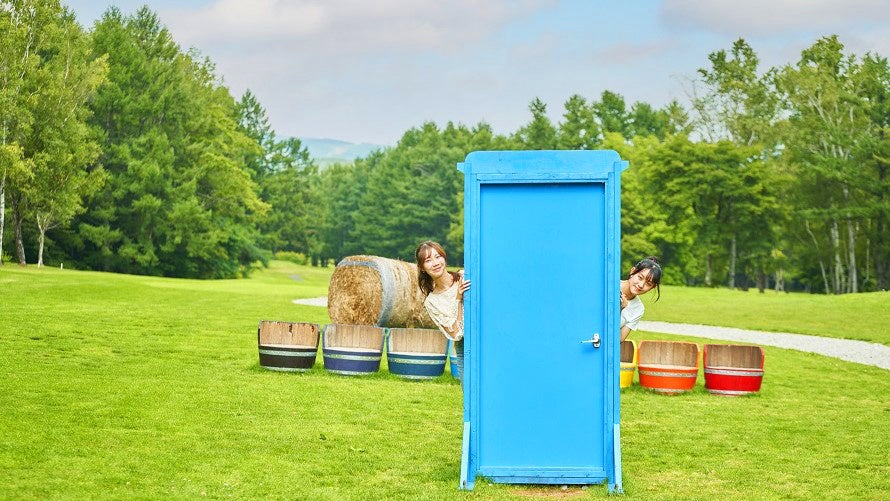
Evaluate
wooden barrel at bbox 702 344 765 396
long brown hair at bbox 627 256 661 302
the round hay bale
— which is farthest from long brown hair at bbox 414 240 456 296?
the round hay bale

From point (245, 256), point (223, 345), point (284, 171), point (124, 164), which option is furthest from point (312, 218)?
point (223, 345)

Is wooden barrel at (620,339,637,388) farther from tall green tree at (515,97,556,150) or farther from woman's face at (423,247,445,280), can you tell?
tall green tree at (515,97,556,150)

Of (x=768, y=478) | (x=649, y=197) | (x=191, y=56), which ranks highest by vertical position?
(x=191, y=56)

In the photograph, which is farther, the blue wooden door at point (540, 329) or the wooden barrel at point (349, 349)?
the wooden barrel at point (349, 349)

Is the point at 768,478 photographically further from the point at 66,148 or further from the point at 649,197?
the point at 649,197

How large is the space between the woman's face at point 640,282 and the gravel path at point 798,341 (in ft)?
44.8

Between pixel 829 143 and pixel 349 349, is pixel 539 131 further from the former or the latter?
pixel 349 349

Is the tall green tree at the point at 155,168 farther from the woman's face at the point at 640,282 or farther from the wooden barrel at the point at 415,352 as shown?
the woman's face at the point at 640,282

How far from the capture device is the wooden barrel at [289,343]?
627 inches

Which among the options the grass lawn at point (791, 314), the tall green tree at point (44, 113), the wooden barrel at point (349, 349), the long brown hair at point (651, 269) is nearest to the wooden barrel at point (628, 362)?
the wooden barrel at point (349, 349)

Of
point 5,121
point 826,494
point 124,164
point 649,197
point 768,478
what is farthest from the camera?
point 649,197

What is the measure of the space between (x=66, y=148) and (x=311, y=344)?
1542 inches

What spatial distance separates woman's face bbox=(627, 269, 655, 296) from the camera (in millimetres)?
9555

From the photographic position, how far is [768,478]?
8.79m
